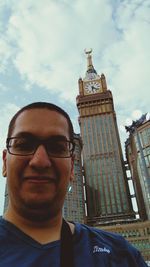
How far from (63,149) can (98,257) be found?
87 centimetres

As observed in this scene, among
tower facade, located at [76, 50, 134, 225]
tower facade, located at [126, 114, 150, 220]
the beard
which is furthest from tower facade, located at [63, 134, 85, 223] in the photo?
the beard

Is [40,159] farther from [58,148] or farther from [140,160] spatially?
[140,160]

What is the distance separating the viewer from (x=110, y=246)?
2.02 metres

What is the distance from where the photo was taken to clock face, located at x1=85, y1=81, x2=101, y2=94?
427ft

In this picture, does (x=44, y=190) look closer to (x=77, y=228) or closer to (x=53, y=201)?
(x=53, y=201)

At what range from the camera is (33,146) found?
1955 mm

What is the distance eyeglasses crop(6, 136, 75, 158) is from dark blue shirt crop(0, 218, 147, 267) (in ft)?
1.77

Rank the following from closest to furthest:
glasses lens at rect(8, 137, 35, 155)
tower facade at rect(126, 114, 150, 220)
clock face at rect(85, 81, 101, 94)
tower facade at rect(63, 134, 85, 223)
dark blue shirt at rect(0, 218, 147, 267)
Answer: dark blue shirt at rect(0, 218, 147, 267)
glasses lens at rect(8, 137, 35, 155)
tower facade at rect(126, 114, 150, 220)
tower facade at rect(63, 134, 85, 223)
clock face at rect(85, 81, 101, 94)

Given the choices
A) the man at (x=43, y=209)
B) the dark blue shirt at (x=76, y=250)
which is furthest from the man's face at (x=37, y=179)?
the dark blue shirt at (x=76, y=250)

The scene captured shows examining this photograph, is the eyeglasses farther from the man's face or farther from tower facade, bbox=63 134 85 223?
tower facade, bbox=63 134 85 223

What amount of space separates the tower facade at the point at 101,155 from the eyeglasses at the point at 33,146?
301ft

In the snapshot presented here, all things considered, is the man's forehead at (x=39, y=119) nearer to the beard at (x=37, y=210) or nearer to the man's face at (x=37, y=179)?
the man's face at (x=37, y=179)

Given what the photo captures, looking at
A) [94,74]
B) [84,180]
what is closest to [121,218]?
[84,180]

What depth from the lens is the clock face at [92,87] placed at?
130 metres
